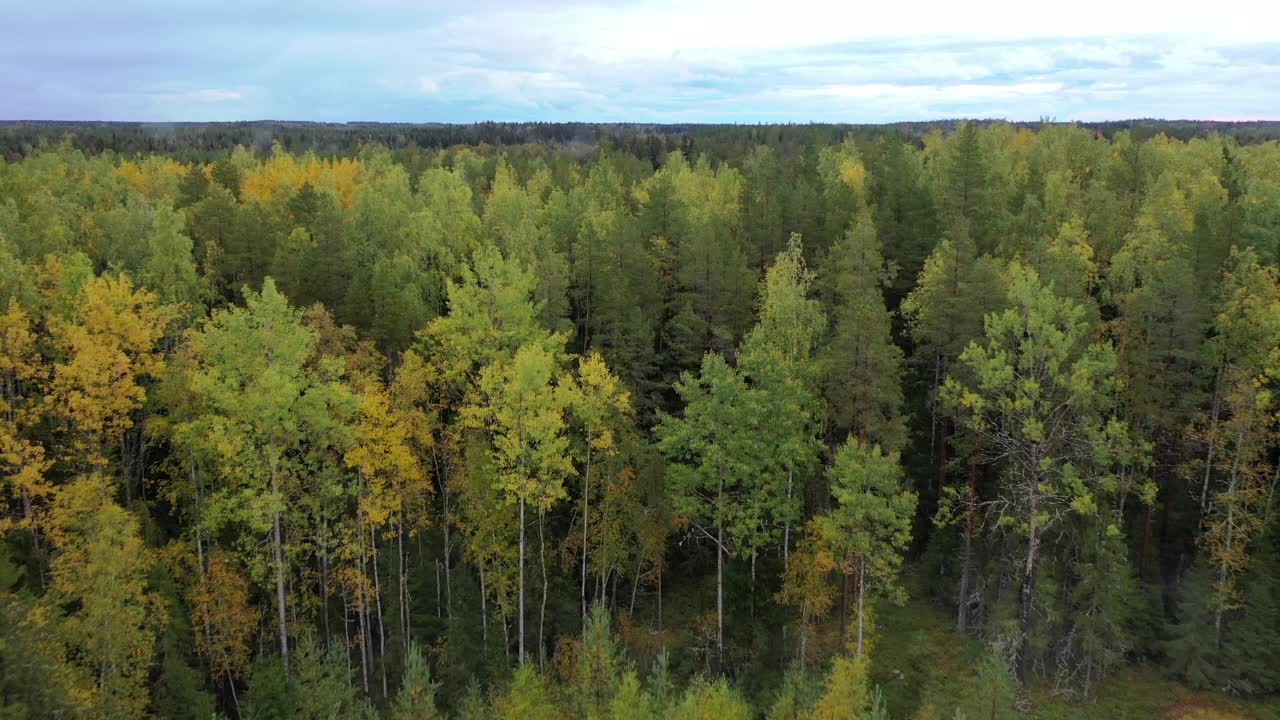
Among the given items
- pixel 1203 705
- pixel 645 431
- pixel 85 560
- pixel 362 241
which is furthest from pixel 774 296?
pixel 362 241

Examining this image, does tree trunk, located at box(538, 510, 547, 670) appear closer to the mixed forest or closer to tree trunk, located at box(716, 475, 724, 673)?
the mixed forest

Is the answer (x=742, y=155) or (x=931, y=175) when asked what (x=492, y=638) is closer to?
(x=931, y=175)

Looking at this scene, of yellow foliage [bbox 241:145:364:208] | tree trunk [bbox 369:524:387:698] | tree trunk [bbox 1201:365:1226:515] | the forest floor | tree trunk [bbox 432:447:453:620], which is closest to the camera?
the forest floor

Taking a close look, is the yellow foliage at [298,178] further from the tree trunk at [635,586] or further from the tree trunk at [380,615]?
the tree trunk at [635,586]

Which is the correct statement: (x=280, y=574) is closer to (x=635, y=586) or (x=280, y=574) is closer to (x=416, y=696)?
(x=416, y=696)

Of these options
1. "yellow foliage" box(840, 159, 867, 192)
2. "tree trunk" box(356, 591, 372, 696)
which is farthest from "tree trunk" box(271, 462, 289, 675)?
"yellow foliage" box(840, 159, 867, 192)

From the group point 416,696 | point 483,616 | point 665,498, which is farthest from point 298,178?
point 416,696
